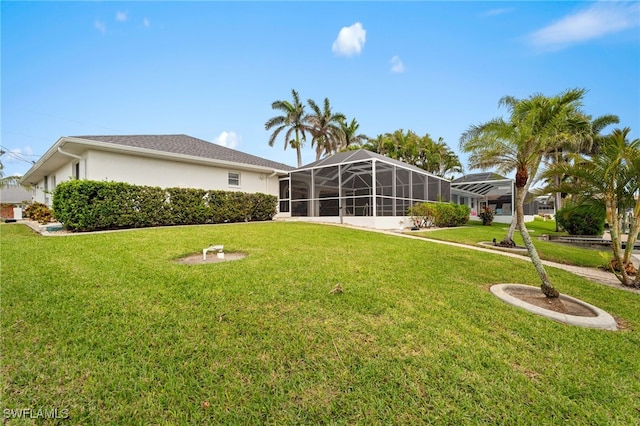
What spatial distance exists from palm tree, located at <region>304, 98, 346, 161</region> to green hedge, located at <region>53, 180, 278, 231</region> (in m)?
16.2

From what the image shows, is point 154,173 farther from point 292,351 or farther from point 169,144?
point 292,351

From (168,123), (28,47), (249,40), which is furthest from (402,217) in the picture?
(168,123)

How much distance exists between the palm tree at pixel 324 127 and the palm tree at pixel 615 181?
23183 millimetres

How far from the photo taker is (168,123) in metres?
21.7

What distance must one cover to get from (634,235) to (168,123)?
1051 inches

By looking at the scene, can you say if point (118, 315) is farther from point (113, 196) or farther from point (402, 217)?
point (402, 217)

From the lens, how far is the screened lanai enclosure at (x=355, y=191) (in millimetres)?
14469

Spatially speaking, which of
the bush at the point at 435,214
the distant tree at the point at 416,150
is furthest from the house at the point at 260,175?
the distant tree at the point at 416,150

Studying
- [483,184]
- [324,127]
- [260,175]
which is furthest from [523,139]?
[483,184]

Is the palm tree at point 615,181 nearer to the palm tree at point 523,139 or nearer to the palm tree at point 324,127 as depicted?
the palm tree at point 523,139

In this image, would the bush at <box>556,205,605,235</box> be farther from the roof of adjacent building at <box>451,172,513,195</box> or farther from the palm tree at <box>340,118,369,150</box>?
the palm tree at <box>340,118,369,150</box>

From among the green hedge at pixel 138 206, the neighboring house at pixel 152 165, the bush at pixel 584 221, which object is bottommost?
the bush at pixel 584 221

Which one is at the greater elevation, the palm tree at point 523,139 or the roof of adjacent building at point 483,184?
the roof of adjacent building at point 483,184

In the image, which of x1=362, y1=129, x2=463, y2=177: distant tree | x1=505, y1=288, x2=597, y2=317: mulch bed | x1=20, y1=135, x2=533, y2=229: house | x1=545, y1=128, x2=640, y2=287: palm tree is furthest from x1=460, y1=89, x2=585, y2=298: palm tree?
x1=362, y1=129, x2=463, y2=177: distant tree
